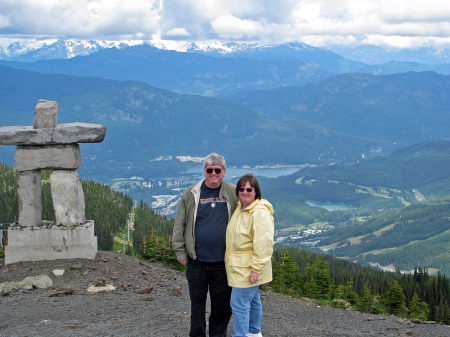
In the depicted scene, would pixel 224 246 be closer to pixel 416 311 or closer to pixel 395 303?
pixel 395 303

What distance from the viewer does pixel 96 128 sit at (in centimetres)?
2072

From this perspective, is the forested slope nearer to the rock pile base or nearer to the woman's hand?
the rock pile base

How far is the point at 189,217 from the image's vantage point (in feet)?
36.5

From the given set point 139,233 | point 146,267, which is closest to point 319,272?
point 146,267

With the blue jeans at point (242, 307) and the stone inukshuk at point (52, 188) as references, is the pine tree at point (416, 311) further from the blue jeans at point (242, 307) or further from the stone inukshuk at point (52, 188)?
the blue jeans at point (242, 307)

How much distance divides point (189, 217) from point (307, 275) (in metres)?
19.0

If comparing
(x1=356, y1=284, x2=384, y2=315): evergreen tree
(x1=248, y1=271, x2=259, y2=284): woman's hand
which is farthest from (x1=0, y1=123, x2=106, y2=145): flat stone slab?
(x1=356, y1=284, x2=384, y2=315): evergreen tree

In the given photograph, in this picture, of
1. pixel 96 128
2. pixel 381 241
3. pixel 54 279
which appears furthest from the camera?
pixel 381 241

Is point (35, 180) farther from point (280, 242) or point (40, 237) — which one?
point (280, 242)

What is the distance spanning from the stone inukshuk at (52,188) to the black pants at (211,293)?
10.9m

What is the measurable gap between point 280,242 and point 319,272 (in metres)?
164

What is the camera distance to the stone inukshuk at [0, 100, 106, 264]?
66.6 feet

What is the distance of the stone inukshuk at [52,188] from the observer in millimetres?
20297

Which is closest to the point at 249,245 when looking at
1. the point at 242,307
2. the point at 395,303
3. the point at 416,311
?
the point at 242,307
